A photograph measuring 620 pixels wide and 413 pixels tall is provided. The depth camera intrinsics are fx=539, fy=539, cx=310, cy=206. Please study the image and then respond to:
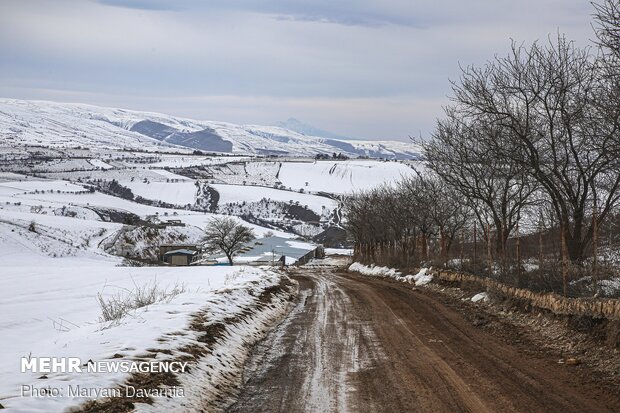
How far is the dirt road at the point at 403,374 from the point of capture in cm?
735

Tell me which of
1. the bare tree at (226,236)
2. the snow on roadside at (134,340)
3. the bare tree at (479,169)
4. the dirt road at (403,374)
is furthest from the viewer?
the bare tree at (226,236)

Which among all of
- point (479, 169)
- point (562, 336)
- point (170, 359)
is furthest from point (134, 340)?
point (479, 169)

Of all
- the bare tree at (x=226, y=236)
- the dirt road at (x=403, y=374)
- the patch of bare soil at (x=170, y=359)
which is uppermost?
the bare tree at (x=226, y=236)

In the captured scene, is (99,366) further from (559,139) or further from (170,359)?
(559,139)

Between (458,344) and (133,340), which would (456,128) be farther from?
(133,340)

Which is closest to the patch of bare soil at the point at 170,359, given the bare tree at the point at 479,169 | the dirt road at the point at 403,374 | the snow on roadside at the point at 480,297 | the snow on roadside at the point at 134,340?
the snow on roadside at the point at 134,340

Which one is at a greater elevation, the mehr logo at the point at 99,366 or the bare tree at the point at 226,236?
the bare tree at the point at 226,236

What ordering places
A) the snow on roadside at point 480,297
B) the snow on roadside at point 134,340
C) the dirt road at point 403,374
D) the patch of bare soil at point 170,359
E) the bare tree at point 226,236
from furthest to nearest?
the bare tree at point 226,236
the snow on roadside at point 480,297
the dirt road at point 403,374
the snow on roadside at point 134,340
the patch of bare soil at point 170,359

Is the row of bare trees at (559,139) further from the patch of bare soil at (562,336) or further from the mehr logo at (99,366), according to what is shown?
the mehr logo at (99,366)

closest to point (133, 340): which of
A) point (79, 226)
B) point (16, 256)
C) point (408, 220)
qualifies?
point (408, 220)

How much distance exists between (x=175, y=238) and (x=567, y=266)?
13315cm

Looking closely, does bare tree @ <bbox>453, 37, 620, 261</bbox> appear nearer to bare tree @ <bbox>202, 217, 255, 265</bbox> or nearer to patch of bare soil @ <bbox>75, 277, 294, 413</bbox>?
patch of bare soil @ <bbox>75, 277, 294, 413</bbox>

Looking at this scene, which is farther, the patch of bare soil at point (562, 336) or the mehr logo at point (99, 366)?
the patch of bare soil at point (562, 336)

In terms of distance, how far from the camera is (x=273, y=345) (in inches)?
462
